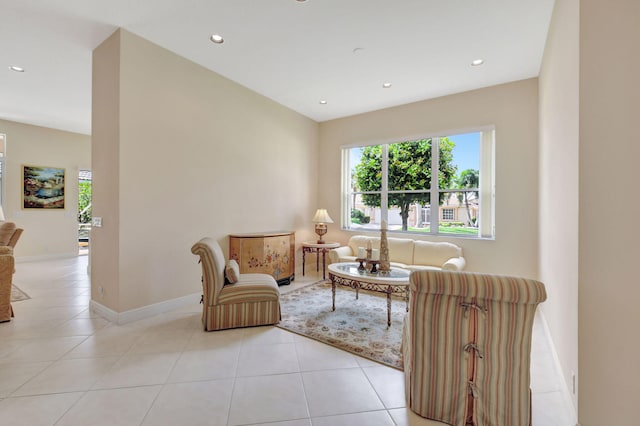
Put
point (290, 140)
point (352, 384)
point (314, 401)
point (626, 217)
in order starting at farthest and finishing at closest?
point (290, 140) < point (352, 384) < point (314, 401) < point (626, 217)

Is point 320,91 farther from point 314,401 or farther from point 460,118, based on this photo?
point 314,401

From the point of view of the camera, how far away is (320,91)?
4492 millimetres

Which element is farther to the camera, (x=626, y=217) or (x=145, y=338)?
(x=145, y=338)

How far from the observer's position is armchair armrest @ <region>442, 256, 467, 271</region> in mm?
3721

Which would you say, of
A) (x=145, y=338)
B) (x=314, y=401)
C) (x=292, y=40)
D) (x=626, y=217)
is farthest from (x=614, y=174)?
(x=145, y=338)

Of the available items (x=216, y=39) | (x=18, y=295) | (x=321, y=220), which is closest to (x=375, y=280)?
(x=321, y=220)

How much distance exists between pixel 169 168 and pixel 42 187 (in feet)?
18.0

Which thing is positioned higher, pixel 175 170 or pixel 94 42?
pixel 94 42

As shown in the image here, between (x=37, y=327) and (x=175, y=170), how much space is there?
213 centimetres

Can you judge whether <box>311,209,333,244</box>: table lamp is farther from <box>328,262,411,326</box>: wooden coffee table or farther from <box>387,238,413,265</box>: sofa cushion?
<box>328,262,411,326</box>: wooden coffee table

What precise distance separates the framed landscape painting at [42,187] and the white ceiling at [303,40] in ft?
7.92

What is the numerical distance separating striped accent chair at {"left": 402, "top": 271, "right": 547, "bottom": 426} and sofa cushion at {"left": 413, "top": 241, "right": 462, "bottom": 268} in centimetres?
280

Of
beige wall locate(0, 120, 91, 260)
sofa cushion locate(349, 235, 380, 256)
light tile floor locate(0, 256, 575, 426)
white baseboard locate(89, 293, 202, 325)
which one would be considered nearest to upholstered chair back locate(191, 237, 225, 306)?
light tile floor locate(0, 256, 575, 426)

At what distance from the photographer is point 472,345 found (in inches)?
60.6
